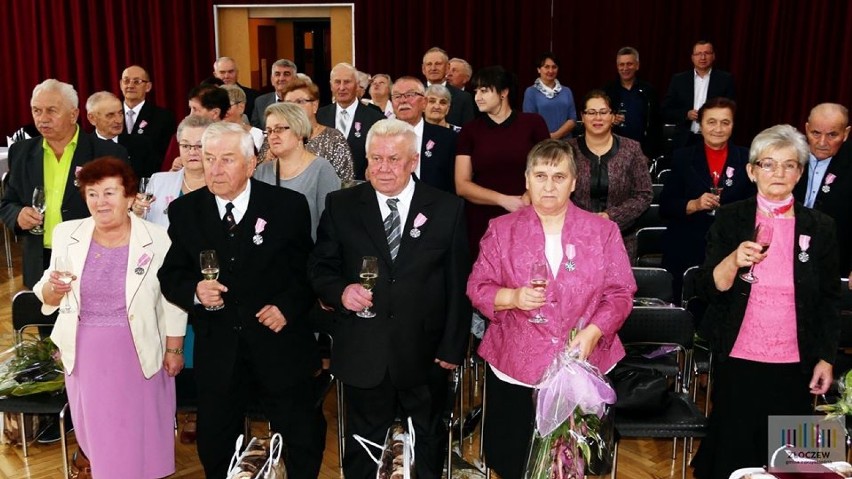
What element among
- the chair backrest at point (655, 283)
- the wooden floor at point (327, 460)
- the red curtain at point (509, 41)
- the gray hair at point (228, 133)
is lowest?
the wooden floor at point (327, 460)

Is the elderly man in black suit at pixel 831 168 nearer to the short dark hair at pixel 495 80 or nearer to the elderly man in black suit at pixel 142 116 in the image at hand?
the short dark hair at pixel 495 80

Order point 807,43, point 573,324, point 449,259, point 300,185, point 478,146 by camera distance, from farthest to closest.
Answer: point 807,43 < point 478,146 < point 300,185 < point 449,259 < point 573,324

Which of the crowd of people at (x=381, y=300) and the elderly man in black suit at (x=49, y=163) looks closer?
the crowd of people at (x=381, y=300)

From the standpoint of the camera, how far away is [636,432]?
3.48 m

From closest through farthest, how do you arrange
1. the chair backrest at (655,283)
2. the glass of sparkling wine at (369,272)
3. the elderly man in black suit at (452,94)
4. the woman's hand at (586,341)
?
1. the woman's hand at (586,341)
2. the glass of sparkling wine at (369,272)
3. the chair backrest at (655,283)
4. the elderly man in black suit at (452,94)

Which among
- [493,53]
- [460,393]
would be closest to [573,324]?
[460,393]

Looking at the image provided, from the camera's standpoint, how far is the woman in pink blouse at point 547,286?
314 cm

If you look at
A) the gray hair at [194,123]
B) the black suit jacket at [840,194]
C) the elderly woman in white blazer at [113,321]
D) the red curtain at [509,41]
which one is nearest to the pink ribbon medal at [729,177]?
the black suit jacket at [840,194]

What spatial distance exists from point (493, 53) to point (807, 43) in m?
3.89

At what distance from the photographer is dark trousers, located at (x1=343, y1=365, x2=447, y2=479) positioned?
3463 millimetres

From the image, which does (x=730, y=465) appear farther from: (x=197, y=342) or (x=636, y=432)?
(x=197, y=342)

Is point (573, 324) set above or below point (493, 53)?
below

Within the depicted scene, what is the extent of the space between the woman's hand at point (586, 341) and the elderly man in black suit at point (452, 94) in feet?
14.8

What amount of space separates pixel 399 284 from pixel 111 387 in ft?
4.37
